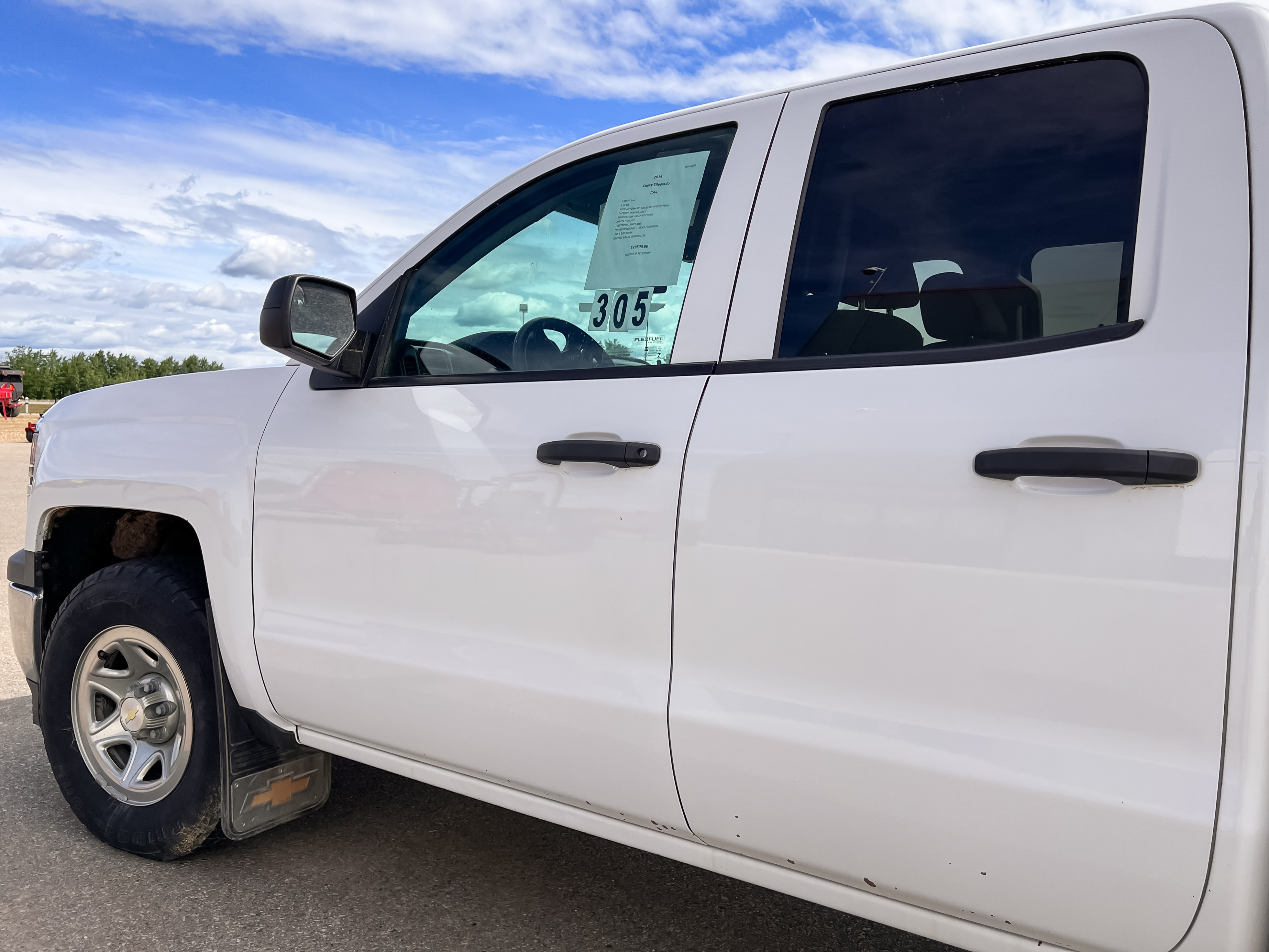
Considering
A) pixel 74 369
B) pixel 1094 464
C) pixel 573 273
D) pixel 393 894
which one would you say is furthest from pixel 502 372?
pixel 74 369

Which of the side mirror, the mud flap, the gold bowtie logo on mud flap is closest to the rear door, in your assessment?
the side mirror

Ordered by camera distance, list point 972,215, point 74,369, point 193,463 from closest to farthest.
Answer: point 972,215
point 193,463
point 74,369

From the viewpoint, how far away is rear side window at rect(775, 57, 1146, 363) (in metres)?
1.65

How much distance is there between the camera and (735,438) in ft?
6.08

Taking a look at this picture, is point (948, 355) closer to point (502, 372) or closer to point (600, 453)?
point (600, 453)

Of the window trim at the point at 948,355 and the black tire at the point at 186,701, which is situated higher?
the window trim at the point at 948,355

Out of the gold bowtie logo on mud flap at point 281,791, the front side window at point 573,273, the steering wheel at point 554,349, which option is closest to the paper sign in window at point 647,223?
the front side window at point 573,273

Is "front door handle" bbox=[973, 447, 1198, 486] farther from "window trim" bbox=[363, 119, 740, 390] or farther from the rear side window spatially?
"window trim" bbox=[363, 119, 740, 390]

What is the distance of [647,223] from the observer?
2234 mm

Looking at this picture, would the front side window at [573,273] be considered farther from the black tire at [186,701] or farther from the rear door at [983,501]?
the black tire at [186,701]

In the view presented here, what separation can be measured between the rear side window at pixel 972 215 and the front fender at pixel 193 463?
5.04 ft

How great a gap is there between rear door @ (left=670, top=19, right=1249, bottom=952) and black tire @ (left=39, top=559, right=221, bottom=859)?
5.25ft

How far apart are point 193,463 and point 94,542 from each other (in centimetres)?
90

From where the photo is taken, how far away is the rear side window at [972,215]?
1.65 m
